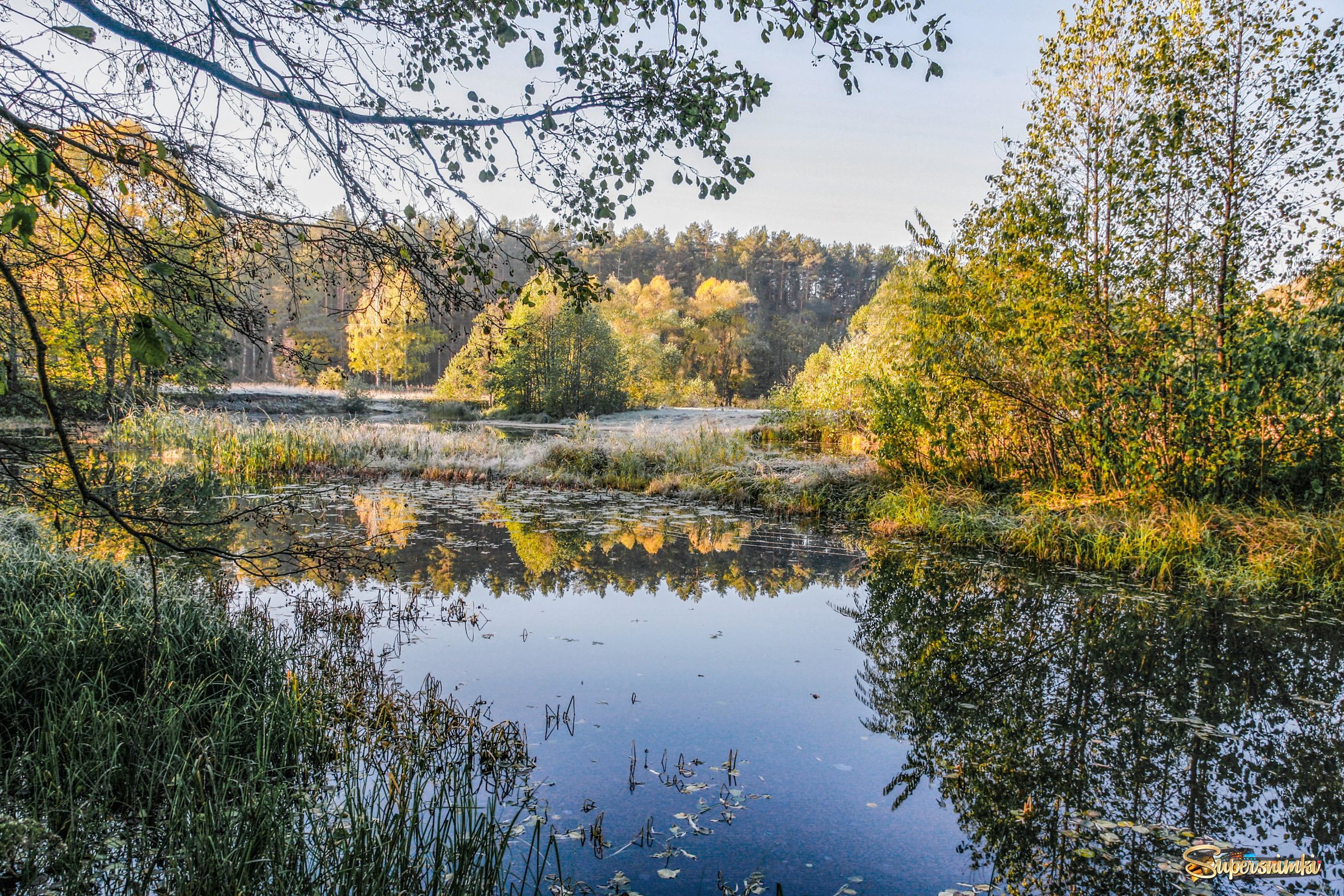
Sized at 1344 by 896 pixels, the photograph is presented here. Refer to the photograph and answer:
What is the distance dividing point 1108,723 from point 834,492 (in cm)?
746

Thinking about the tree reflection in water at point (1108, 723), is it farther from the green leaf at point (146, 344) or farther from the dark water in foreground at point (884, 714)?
the green leaf at point (146, 344)

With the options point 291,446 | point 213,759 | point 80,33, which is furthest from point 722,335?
point 80,33

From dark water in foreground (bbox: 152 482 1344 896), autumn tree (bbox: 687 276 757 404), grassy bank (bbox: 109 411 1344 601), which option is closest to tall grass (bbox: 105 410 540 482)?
grassy bank (bbox: 109 411 1344 601)

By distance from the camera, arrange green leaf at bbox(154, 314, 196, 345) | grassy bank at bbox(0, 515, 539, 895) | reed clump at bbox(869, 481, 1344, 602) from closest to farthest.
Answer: green leaf at bbox(154, 314, 196, 345), grassy bank at bbox(0, 515, 539, 895), reed clump at bbox(869, 481, 1344, 602)

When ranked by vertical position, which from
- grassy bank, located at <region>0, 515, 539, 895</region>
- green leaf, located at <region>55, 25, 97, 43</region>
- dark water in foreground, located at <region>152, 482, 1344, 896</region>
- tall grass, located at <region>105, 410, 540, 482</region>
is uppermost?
green leaf, located at <region>55, 25, 97, 43</region>

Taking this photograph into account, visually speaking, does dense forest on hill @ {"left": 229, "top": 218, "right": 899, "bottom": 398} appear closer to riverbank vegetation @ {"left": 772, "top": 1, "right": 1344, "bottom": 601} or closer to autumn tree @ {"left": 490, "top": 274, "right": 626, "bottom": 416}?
autumn tree @ {"left": 490, "top": 274, "right": 626, "bottom": 416}

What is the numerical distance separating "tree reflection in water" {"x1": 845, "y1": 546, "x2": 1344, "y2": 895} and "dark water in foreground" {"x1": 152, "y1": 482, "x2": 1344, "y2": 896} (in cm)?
2

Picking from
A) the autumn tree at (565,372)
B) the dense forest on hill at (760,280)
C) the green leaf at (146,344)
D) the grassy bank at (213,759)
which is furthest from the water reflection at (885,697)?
the dense forest on hill at (760,280)

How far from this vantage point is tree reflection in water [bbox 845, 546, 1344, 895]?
279 centimetres

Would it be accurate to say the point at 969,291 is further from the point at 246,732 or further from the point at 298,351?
the point at 246,732

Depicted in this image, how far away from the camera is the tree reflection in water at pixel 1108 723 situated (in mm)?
2787

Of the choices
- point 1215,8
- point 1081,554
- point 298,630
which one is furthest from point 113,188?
point 1215,8

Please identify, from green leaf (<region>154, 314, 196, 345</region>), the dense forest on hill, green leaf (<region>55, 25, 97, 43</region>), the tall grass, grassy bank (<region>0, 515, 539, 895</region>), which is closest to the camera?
green leaf (<region>154, 314, 196, 345</region>)

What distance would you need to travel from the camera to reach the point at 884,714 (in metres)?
4.05
